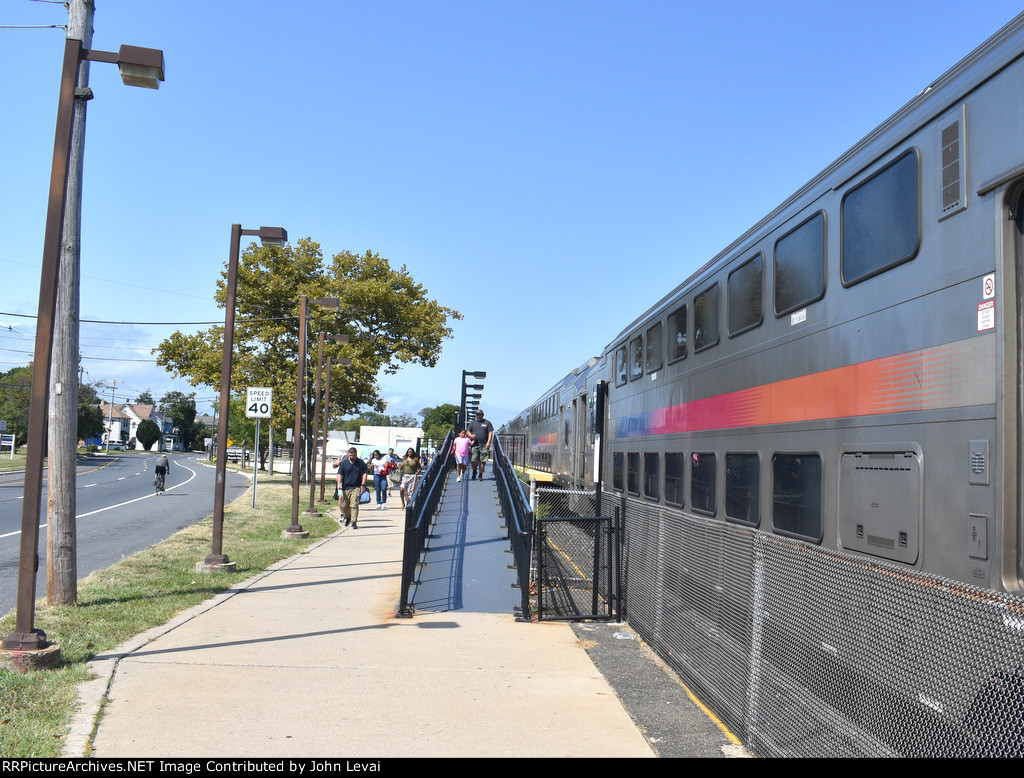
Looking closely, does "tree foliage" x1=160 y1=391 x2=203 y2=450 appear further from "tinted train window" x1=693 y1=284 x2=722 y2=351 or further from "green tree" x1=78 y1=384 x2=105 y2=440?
"tinted train window" x1=693 y1=284 x2=722 y2=351

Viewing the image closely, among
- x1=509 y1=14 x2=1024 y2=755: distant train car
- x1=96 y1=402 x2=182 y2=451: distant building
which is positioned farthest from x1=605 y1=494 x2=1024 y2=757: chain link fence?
x1=96 y1=402 x2=182 y2=451: distant building

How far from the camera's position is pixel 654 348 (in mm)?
13688

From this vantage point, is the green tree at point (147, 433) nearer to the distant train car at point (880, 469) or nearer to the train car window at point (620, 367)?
the train car window at point (620, 367)

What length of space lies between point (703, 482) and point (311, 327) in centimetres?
3438

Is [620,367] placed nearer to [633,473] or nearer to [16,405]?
[633,473]

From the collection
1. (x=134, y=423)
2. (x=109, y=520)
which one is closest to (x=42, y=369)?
(x=109, y=520)

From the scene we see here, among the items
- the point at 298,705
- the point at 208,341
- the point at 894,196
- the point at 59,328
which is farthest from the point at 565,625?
the point at 208,341

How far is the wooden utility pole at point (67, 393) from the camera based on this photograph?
984 centimetres

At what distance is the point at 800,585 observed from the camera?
16.7 feet

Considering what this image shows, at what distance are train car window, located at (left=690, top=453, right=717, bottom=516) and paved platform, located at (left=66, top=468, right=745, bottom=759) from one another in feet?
6.00

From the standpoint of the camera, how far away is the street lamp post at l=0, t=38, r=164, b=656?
7.23m

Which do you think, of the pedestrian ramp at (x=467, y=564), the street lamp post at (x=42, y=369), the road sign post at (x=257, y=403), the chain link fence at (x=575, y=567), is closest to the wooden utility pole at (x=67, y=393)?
the street lamp post at (x=42, y=369)
